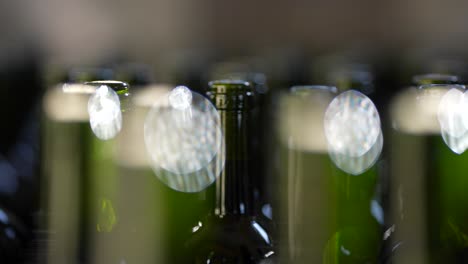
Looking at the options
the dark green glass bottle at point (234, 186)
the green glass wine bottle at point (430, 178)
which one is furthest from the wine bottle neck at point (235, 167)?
the green glass wine bottle at point (430, 178)

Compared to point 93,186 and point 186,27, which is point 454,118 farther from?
point 186,27

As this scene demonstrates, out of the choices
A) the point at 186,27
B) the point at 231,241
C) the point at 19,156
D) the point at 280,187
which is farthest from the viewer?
the point at 186,27

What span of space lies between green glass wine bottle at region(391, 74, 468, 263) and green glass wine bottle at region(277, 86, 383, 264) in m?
0.04

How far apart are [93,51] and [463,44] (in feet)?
2.73

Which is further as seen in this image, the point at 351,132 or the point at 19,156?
the point at 19,156

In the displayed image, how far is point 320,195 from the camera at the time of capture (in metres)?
0.59

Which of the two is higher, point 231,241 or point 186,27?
point 186,27

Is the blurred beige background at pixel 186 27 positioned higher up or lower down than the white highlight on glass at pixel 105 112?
higher up

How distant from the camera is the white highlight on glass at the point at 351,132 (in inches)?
24.1

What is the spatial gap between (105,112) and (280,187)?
0.17 metres

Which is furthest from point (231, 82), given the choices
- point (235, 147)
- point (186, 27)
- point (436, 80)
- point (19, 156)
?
point (186, 27)

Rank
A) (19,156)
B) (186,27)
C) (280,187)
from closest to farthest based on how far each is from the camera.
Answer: (280,187)
(19,156)
(186,27)

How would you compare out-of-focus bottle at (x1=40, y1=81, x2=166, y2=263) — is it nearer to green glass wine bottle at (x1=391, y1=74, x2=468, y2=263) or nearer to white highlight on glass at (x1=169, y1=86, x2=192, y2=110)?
white highlight on glass at (x1=169, y1=86, x2=192, y2=110)

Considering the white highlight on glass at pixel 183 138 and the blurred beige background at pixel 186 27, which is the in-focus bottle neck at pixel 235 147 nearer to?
the white highlight on glass at pixel 183 138
